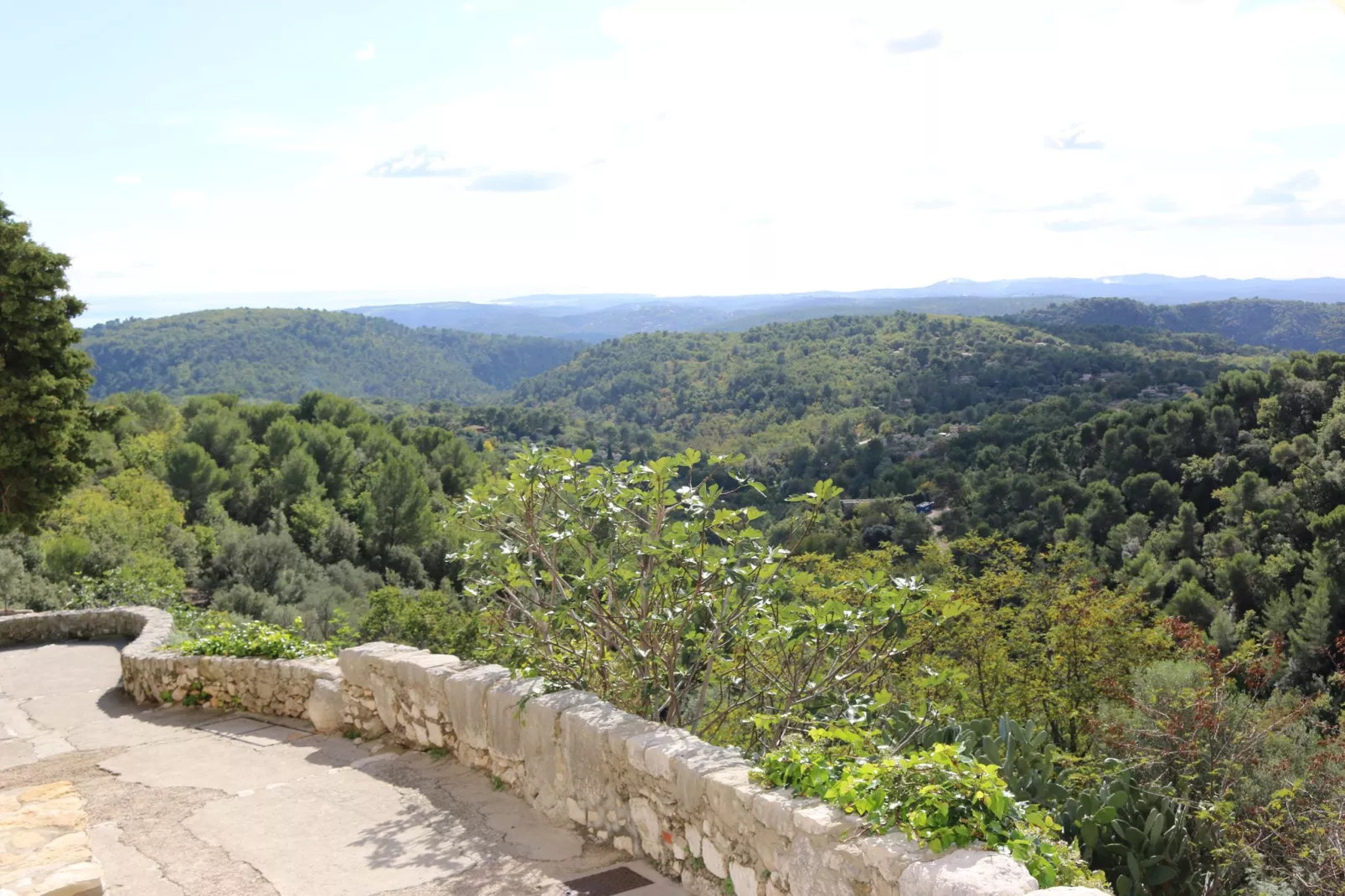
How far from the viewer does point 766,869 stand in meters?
3.02

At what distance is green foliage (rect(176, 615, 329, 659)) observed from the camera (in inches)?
276

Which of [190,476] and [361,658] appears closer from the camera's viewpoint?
[361,658]

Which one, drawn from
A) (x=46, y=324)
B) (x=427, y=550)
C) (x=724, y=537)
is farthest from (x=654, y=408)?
(x=724, y=537)

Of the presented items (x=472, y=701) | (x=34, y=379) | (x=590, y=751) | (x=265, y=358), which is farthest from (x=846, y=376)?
(x=265, y=358)

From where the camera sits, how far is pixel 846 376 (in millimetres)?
98312

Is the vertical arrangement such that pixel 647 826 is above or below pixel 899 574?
above

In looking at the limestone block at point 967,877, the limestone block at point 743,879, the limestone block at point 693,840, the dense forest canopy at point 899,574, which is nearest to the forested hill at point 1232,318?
the dense forest canopy at point 899,574

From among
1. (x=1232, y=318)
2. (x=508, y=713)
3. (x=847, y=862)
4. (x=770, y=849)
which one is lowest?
(x=508, y=713)

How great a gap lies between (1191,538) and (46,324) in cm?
3124

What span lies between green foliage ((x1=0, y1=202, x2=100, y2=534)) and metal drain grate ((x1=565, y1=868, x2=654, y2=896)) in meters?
10.2

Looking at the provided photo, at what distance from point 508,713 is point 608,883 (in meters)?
1.17

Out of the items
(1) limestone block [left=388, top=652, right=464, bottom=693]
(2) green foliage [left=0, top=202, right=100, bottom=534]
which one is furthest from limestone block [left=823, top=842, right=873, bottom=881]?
(2) green foliage [left=0, top=202, right=100, bottom=534]

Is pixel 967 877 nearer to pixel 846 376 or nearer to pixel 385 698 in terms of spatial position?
pixel 385 698

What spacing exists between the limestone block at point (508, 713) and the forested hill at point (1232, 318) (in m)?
126
